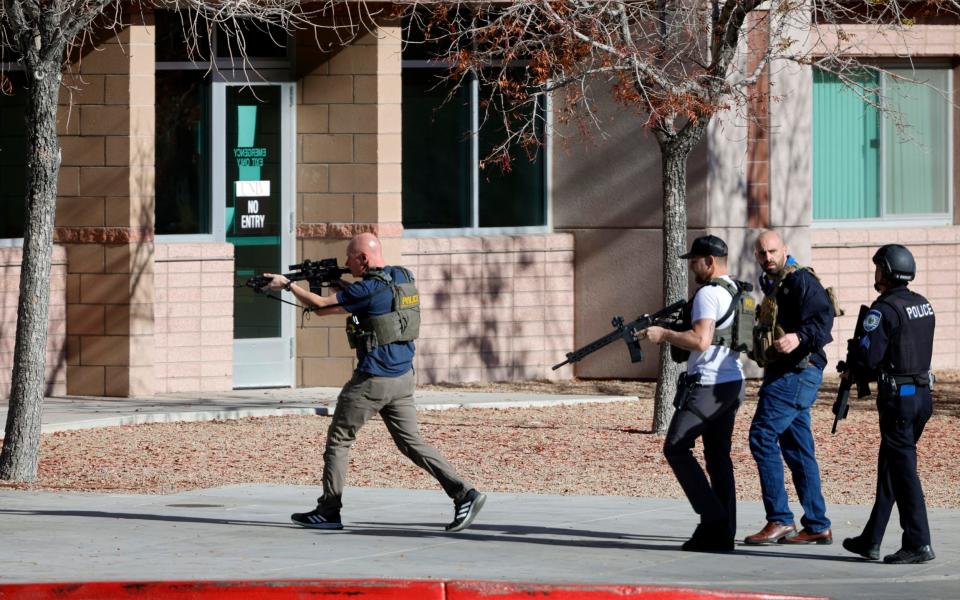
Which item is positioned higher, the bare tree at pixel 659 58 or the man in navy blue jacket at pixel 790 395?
the bare tree at pixel 659 58

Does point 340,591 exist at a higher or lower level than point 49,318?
lower

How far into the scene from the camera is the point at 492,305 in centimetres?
1798

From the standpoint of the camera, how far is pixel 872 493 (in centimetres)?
1138

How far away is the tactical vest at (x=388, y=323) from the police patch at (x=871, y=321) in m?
2.44

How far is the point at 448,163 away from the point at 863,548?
10079mm

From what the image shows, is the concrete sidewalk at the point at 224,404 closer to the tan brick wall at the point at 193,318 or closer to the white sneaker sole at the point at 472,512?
the tan brick wall at the point at 193,318

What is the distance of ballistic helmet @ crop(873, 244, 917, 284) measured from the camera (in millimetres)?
8445

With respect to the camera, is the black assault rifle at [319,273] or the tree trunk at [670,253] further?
the tree trunk at [670,253]

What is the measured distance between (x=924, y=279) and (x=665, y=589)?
12.8 metres

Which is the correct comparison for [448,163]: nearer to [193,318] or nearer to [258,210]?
[258,210]

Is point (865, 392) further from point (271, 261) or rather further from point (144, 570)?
point (271, 261)

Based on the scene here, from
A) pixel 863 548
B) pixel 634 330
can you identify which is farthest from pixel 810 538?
pixel 634 330

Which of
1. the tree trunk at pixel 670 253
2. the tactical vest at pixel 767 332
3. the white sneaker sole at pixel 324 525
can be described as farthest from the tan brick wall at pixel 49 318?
the tactical vest at pixel 767 332

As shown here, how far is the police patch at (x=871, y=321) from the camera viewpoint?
8398 millimetres
